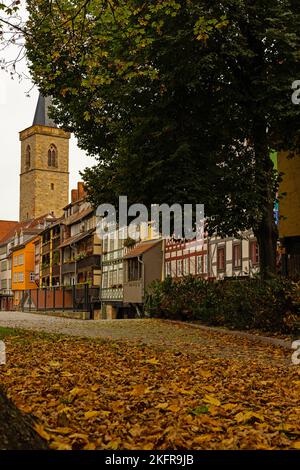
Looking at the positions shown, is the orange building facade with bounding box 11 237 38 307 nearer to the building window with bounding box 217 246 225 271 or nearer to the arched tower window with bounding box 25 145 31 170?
the arched tower window with bounding box 25 145 31 170

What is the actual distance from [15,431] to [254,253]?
28.2 meters

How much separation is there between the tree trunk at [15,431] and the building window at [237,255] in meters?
29.1

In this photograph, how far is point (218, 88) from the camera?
61.7 ft

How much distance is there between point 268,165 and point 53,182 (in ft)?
364

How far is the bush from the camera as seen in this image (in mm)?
15234

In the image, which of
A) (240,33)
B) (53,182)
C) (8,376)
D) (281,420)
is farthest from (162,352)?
(53,182)

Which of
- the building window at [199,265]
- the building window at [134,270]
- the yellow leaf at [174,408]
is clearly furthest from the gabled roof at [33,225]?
the yellow leaf at [174,408]

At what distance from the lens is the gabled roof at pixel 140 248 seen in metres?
46.8

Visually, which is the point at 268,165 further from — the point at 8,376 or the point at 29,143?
the point at 29,143

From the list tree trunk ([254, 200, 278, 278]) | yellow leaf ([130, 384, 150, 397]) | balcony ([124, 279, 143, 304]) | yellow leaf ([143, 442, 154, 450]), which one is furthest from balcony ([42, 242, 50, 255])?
yellow leaf ([143, 442, 154, 450])

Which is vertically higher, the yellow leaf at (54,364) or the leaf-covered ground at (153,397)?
the yellow leaf at (54,364)

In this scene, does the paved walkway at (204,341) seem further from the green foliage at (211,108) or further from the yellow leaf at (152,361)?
the green foliage at (211,108)

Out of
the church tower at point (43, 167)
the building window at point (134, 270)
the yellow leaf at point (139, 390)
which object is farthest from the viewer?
the church tower at point (43, 167)

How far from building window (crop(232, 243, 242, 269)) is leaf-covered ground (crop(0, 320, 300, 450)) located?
20800mm
